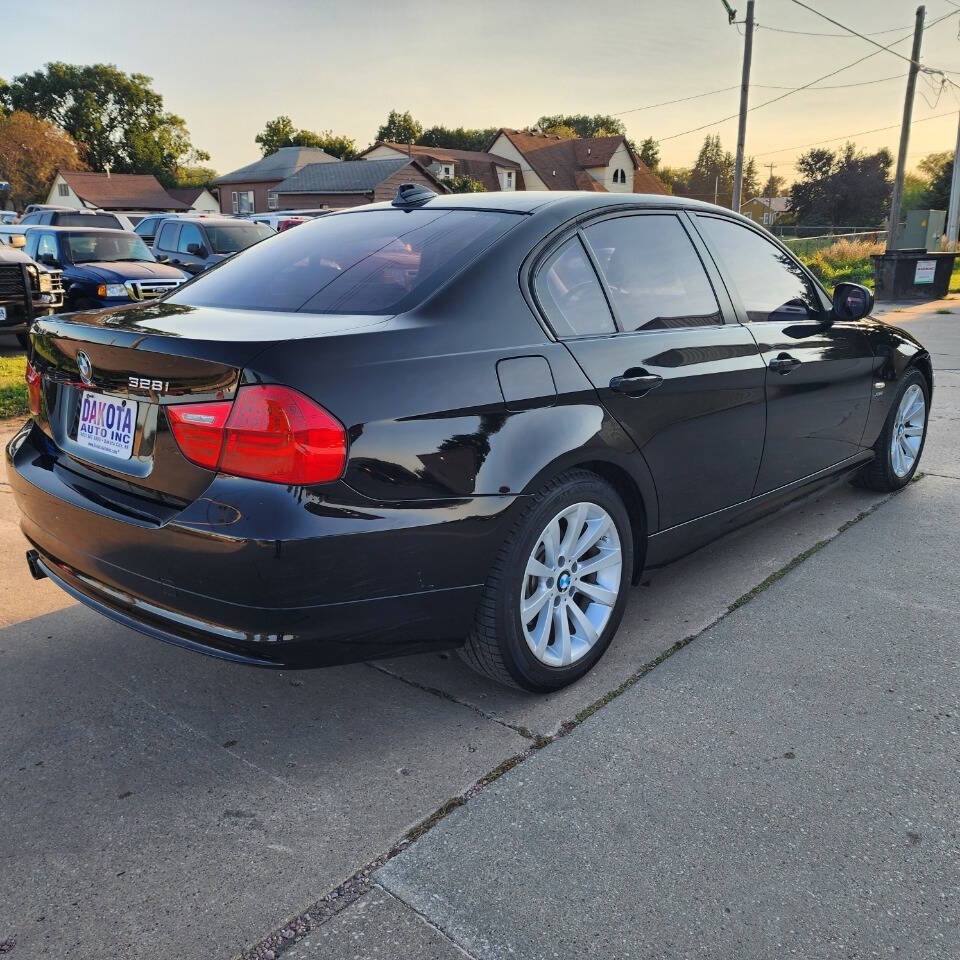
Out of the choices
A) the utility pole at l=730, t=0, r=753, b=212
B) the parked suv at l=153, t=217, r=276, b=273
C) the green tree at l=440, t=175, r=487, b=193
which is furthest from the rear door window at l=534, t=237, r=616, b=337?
the green tree at l=440, t=175, r=487, b=193

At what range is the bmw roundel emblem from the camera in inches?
107

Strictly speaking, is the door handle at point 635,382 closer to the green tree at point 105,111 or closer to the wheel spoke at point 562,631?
the wheel spoke at point 562,631

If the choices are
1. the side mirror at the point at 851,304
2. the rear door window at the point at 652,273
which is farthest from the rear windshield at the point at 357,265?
the side mirror at the point at 851,304

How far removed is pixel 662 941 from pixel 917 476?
4682mm

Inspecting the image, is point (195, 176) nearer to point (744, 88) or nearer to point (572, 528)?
point (744, 88)

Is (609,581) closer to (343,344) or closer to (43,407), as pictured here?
(343,344)

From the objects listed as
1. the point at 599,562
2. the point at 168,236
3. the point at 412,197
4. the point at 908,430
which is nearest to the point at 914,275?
the point at 168,236

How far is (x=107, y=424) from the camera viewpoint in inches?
105

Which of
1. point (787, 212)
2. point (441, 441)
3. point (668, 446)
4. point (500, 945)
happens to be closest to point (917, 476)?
point (668, 446)

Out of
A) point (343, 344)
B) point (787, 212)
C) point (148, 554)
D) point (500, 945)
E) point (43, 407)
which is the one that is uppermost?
point (787, 212)

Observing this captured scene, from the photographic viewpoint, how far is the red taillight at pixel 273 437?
2277 millimetres

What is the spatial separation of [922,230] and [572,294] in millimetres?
27921

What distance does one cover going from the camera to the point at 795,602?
3.82 metres

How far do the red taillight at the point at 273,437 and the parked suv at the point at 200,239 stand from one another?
508 inches
